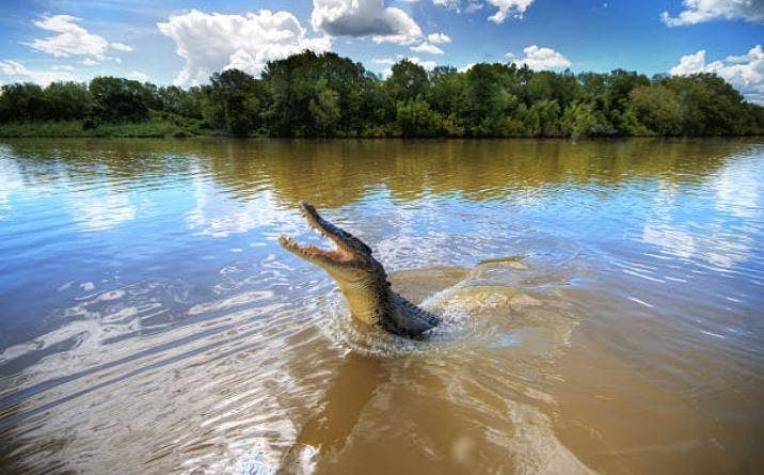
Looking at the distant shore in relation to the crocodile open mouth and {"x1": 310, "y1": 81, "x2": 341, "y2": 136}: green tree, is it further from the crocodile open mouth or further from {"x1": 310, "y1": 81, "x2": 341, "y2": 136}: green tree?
the crocodile open mouth

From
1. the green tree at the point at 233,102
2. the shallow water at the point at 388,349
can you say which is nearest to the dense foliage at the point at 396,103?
the green tree at the point at 233,102

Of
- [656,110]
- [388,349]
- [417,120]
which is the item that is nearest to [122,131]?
[417,120]

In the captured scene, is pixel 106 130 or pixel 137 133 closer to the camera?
pixel 137 133

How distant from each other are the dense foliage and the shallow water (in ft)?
182

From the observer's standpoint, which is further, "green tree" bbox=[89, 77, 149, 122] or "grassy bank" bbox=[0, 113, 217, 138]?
"green tree" bbox=[89, 77, 149, 122]

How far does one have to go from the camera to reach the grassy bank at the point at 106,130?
204 feet

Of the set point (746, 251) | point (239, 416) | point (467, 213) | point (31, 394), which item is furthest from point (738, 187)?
point (31, 394)

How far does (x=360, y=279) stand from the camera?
4.99 metres

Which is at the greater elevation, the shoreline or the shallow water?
the shoreline

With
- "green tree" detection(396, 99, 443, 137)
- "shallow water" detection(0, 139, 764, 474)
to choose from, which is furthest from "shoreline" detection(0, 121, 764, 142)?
"shallow water" detection(0, 139, 764, 474)

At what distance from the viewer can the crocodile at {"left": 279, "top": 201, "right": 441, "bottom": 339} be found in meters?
4.57

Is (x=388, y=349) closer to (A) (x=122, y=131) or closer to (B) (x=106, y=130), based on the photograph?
(A) (x=122, y=131)

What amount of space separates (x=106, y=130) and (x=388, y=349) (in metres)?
74.8

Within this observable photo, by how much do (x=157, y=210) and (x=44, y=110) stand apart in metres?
80.7
